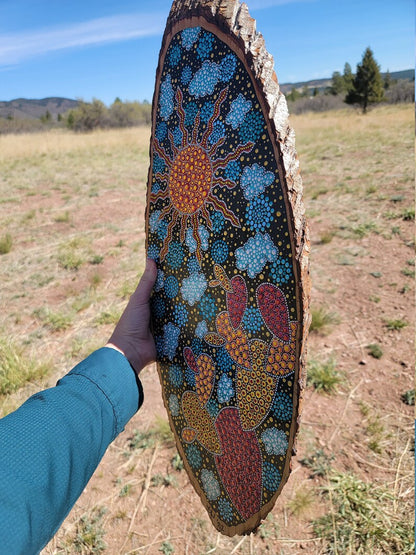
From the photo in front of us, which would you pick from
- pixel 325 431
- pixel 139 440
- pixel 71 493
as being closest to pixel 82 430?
pixel 71 493

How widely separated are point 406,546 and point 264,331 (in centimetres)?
148

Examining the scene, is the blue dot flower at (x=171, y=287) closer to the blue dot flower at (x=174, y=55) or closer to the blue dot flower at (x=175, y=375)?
→ the blue dot flower at (x=175, y=375)

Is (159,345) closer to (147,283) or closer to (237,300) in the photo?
(147,283)

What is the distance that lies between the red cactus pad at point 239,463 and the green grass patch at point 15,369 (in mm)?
2022

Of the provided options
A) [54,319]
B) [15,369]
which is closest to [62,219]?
[54,319]

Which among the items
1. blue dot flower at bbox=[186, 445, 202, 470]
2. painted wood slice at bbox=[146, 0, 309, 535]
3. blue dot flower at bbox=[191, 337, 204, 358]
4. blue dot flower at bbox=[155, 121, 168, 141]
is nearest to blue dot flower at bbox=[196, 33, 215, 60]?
painted wood slice at bbox=[146, 0, 309, 535]

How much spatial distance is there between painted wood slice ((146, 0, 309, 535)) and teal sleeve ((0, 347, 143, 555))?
236 millimetres

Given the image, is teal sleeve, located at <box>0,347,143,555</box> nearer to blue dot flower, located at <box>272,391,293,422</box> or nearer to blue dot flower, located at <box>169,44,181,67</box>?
blue dot flower, located at <box>272,391,293,422</box>

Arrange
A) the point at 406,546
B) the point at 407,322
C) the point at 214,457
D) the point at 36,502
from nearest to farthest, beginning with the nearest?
1. the point at 36,502
2. the point at 214,457
3. the point at 406,546
4. the point at 407,322

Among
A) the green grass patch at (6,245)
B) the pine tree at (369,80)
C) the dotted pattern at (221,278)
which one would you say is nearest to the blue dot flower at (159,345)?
the dotted pattern at (221,278)

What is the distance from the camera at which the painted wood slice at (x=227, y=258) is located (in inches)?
33.5

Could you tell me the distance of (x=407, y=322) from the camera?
10.4 ft

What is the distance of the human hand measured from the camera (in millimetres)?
1271

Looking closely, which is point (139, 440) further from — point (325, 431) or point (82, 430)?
point (82, 430)
